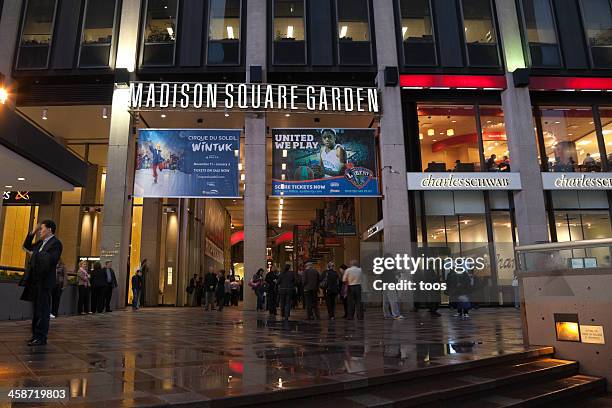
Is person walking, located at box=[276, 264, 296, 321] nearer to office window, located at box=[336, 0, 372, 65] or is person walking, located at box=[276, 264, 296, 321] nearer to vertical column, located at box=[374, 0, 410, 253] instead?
vertical column, located at box=[374, 0, 410, 253]

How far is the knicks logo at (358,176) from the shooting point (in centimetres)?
1791

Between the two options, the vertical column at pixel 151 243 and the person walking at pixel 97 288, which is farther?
the vertical column at pixel 151 243

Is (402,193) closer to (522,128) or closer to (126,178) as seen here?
(522,128)

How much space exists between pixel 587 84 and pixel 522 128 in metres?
3.55

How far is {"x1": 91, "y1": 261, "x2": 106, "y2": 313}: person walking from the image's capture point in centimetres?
1498

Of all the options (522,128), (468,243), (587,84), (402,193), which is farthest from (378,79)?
(587,84)

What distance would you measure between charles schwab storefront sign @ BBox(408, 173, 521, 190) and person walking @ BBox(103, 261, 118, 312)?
11708mm

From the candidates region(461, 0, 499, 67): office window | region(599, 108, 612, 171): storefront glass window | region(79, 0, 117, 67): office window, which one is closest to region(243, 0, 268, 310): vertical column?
region(79, 0, 117, 67): office window

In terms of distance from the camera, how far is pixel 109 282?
1562cm

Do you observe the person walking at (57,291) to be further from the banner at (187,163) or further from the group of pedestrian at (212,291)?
the group of pedestrian at (212,291)

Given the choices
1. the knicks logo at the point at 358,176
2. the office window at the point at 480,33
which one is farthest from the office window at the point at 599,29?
the knicks logo at the point at 358,176

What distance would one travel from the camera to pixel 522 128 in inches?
749

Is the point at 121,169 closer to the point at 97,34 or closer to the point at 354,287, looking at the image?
the point at 97,34

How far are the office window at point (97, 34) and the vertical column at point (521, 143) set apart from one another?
1684cm
